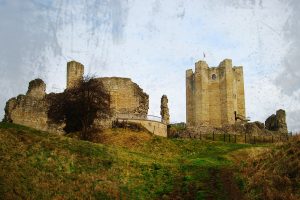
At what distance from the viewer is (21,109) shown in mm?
53406

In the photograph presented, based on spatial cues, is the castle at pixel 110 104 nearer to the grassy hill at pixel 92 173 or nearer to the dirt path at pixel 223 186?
the grassy hill at pixel 92 173

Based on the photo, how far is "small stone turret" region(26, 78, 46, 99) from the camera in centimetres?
5469

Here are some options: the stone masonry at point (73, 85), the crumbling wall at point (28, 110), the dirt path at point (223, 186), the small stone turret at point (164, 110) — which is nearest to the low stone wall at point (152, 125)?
the stone masonry at point (73, 85)

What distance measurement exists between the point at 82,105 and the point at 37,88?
12702 millimetres

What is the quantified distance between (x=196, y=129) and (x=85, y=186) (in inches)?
1545

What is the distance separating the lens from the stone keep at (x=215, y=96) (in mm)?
80188

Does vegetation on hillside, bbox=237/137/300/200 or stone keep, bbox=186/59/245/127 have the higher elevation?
stone keep, bbox=186/59/245/127

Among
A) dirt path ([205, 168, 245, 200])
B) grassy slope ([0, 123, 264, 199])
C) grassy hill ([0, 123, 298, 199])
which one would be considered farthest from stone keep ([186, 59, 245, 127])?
dirt path ([205, 168, 245, 200])

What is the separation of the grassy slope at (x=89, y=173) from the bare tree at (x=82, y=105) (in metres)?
8.35

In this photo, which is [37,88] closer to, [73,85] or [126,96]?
[73,85]

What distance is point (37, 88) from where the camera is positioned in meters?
55.2

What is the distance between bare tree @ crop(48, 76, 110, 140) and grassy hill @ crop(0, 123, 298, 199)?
28.0ft

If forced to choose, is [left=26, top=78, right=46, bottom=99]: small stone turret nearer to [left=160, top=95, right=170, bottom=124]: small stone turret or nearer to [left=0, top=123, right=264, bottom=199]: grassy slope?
[left=160, top=95, right=170, bottom=124]: small stone turret

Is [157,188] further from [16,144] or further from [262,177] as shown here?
[16,144]
